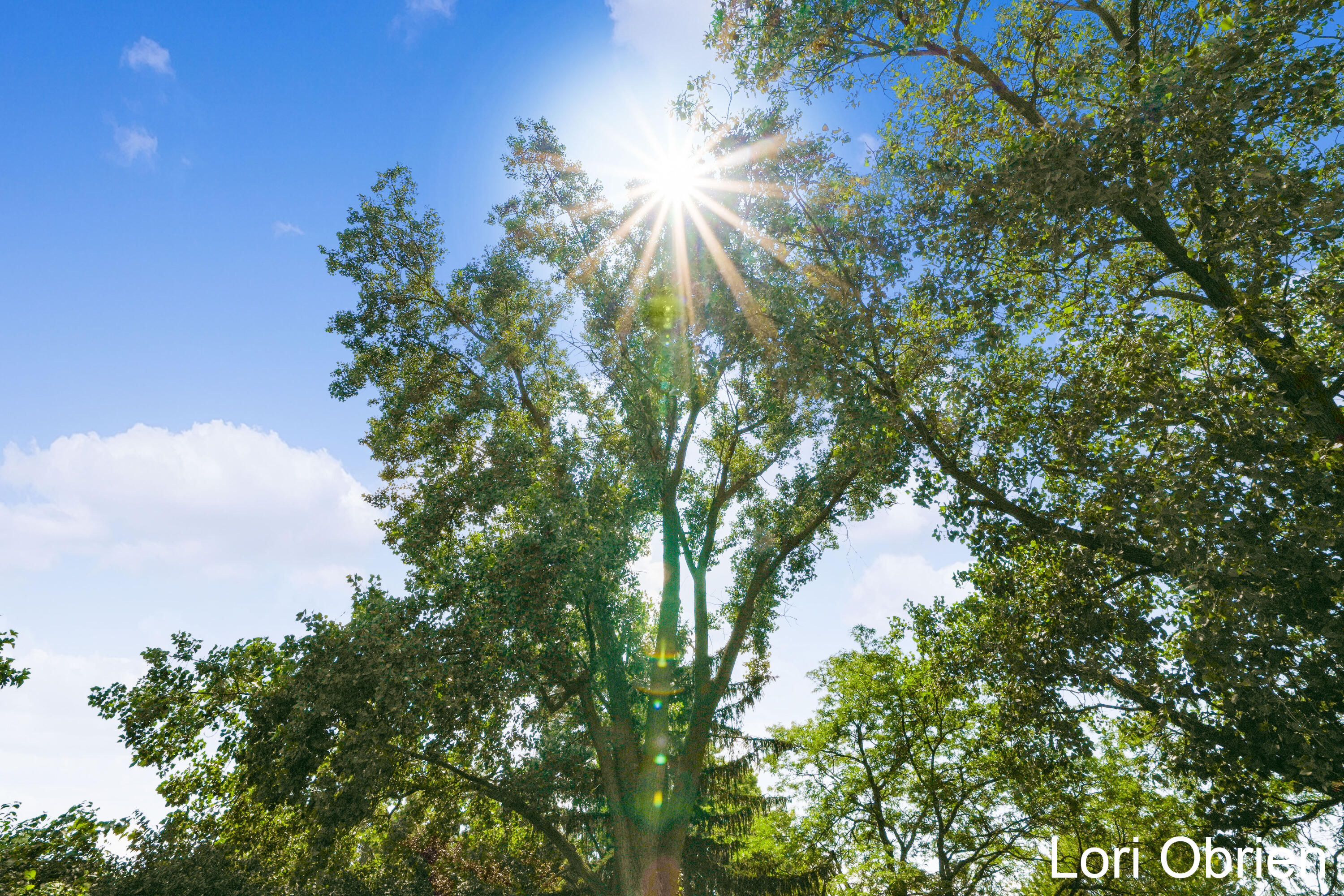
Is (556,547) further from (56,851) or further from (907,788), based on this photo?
(907,788)

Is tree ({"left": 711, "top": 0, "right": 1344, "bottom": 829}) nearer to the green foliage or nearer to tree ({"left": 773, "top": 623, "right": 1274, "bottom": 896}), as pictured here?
tree ({"left": 773, "top": 623, "right": 1274, "bottom": 896})

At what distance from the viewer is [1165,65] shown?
703 centimetres

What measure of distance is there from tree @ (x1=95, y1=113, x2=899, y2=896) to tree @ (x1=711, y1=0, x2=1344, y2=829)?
6.67ft

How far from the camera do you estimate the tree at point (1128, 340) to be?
628cm

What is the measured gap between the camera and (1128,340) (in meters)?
8.66

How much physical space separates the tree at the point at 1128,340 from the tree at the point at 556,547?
203 cm

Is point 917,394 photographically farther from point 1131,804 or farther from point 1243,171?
point 1131,804

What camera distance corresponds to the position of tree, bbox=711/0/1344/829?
6.28 m

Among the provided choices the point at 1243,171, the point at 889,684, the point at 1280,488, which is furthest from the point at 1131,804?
the point at 1243,171

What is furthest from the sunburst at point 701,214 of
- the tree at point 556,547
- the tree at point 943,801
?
the tree at point 943,801

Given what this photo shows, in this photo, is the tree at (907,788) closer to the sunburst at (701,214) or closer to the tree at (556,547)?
the tree at (556,547)

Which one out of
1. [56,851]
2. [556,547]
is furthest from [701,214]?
[56,851]

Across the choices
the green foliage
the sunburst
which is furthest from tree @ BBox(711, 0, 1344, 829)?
the green foliage

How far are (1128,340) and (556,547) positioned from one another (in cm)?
1055
